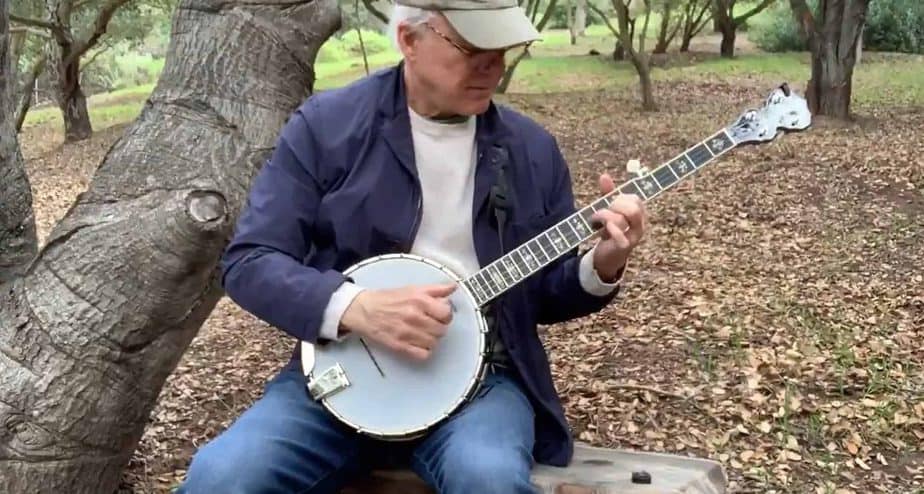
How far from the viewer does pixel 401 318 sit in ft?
7.77

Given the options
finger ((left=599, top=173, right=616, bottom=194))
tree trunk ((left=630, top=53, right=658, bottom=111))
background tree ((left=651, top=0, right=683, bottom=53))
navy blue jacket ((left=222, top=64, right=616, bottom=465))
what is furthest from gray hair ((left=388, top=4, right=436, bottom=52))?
background tree ((left=651, top=0, right=683, bottom=53))

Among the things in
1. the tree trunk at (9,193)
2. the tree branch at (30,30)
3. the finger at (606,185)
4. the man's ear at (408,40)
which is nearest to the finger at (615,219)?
the finger at (606,185)

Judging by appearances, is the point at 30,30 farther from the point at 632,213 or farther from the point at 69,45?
the point at 632,213

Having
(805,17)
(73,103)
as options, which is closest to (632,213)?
(805,17)

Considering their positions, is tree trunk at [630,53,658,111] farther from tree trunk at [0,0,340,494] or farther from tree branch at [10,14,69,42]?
tree trunk at [0,0,340,494]

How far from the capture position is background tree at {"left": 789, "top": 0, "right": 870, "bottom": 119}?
12.8 meters

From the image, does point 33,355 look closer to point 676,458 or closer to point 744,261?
point 676,458

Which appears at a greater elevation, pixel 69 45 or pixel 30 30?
pixel 30 30

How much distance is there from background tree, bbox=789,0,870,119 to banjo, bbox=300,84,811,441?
36.9 feet

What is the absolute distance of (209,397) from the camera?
4984 mm

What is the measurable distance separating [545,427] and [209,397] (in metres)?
2.61

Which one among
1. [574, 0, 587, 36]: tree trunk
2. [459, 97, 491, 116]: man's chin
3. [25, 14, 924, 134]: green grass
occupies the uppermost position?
[459, 97, 491, 116]: man's chin

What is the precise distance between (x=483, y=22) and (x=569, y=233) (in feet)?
1.80

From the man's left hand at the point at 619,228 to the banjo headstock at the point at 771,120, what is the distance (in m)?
0.38
